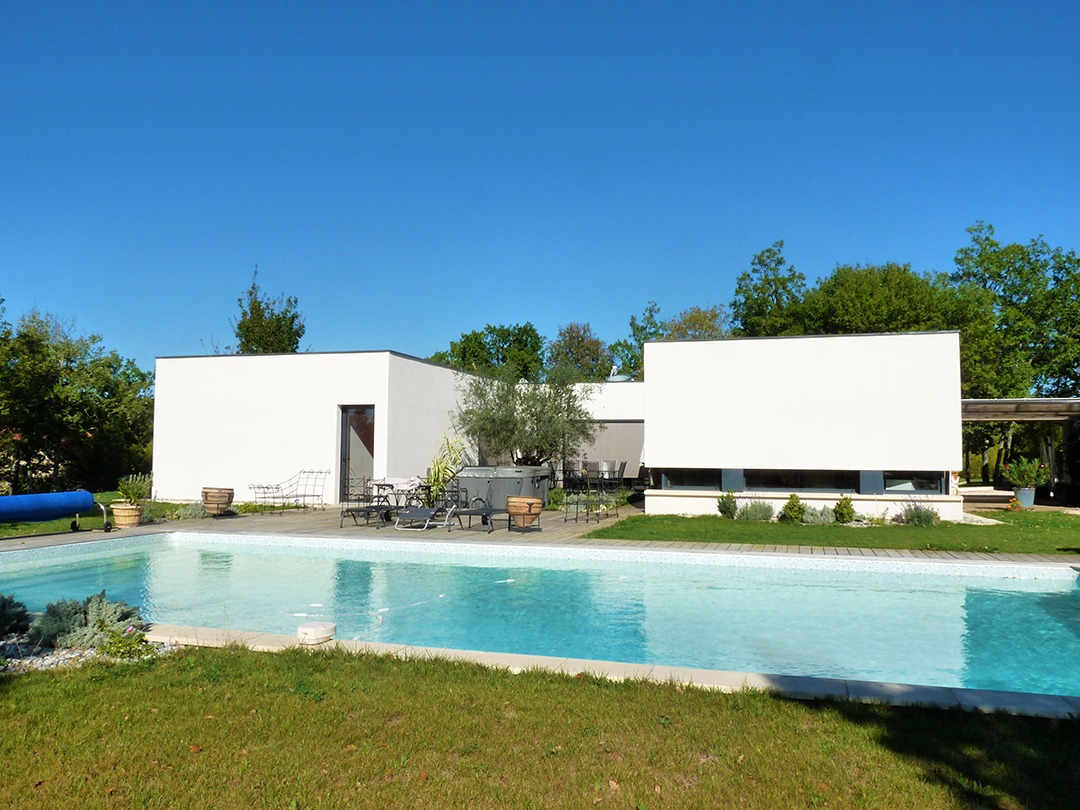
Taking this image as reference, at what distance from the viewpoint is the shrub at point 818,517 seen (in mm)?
15602

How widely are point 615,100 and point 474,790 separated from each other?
20.5m

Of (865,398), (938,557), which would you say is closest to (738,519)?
(865,398)

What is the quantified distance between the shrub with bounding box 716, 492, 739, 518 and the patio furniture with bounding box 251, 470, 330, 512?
10.3 meters

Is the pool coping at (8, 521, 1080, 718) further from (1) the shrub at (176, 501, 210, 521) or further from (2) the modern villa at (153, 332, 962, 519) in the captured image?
(1) the shrub at (176, 501, 210, 521)

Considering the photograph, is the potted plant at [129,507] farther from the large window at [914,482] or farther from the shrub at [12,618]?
the large window at [914,482]

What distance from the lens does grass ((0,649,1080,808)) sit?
3217mm

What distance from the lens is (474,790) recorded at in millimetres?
3268

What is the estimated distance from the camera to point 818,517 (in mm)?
15695

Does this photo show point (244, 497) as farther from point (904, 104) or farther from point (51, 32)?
point (904, 104)

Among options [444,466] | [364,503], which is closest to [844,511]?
[444,466]

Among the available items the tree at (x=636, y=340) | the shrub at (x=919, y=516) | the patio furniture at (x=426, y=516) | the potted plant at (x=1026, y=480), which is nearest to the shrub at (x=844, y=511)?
the shrub at (x=919, y=516)

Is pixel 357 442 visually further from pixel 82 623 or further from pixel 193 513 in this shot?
pixel 82 623

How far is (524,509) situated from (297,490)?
29.0ft

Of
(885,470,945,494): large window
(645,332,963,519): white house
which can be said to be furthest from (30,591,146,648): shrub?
(885,470,945,494): large window
